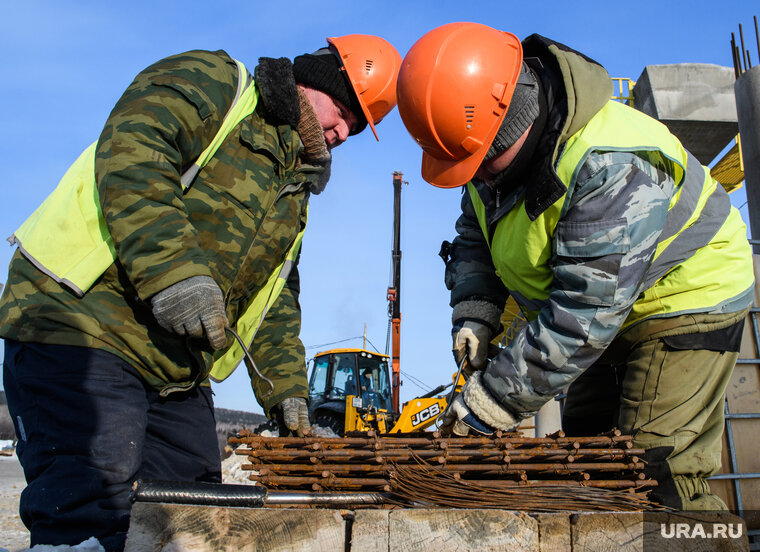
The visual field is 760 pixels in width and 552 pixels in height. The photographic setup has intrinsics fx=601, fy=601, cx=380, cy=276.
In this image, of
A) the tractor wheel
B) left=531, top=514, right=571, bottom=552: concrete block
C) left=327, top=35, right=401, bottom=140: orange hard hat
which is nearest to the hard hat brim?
left=327, top=35, right=401, bottom=140: orange hard hat

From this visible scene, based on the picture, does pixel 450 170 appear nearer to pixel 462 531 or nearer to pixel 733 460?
pixel 462 531

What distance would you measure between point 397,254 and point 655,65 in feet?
31.1

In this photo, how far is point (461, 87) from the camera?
7.99 feet

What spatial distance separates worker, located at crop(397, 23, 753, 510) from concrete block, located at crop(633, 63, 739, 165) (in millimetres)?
9795

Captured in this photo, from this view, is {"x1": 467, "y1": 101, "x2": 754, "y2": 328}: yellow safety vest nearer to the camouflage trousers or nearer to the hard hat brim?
the camouflage trousers

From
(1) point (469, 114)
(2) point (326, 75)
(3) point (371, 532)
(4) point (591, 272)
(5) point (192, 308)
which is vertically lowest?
(3) point (371, 532)

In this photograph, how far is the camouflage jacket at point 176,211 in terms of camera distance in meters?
2.16

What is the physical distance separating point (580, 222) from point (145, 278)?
160cm

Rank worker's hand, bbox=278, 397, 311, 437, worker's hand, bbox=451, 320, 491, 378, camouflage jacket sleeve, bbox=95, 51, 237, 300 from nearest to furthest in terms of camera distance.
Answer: camouflage jacket sleeve, bbox=95, 51, 237, 300
worker's hand, bbox=451, 320, 491, 378
worker's hand, bbox=278, 397, 311, 437

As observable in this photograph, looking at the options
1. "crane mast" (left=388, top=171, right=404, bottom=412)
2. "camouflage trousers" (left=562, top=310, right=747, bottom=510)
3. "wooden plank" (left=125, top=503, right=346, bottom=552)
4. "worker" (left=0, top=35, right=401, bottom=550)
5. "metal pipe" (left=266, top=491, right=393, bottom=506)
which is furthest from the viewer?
"crane mast" (left=388, top=171, right=404, bottom=412)

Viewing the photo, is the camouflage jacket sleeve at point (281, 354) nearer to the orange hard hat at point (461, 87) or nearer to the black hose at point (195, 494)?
the orange hard hat at point (461, 87)

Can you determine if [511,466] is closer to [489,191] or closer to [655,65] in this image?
[489,191]

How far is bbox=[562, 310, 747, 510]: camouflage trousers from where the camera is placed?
7.46 ft

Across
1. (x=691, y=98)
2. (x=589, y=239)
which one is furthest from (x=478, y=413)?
(x=691, y=98)
